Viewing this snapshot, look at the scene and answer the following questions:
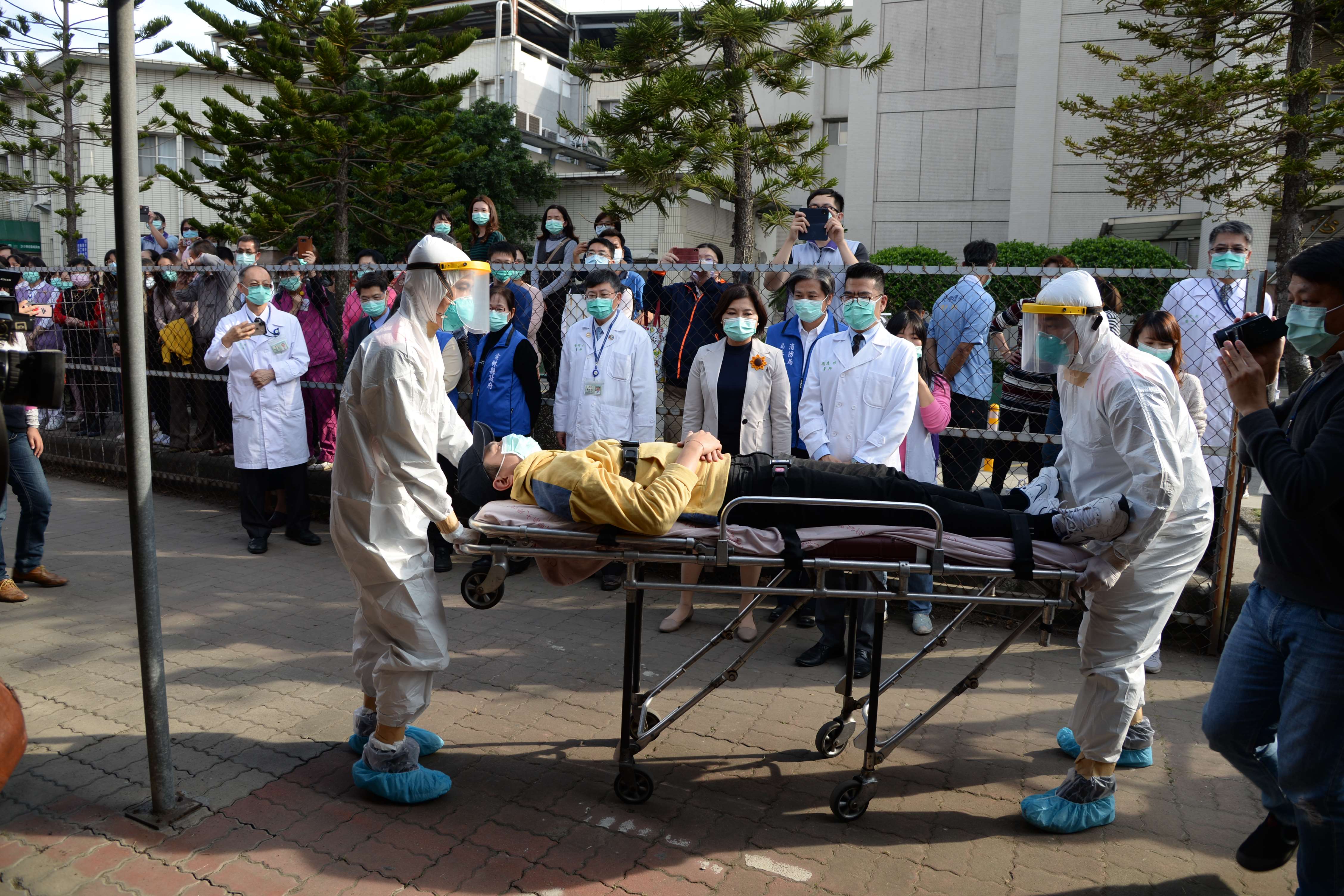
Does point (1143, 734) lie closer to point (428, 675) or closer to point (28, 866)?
point (428, 675)

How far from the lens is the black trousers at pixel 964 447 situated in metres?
6.36

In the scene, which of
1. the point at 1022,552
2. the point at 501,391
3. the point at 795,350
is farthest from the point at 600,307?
the point at 1022,552

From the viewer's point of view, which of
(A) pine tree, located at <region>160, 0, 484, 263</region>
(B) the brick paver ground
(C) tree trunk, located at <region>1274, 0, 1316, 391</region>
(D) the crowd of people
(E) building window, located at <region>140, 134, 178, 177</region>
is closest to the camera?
(D) the crowd of people

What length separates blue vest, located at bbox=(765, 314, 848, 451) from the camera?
595 centimetres

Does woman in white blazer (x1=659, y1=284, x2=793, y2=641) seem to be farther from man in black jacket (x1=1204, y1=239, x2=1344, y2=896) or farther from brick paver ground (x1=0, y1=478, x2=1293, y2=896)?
man in black jacket (x1=1204, y1=239, x2=1344, y2=896)

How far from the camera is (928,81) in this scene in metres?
20.0

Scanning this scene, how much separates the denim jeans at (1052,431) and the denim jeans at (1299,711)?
2868mm

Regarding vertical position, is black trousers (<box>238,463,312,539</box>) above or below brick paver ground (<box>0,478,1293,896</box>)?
above

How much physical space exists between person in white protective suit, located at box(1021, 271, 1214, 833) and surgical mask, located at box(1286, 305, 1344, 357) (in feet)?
1.93

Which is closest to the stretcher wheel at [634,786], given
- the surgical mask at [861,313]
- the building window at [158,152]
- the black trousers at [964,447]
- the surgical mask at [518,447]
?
the surgical mask at [518,447]

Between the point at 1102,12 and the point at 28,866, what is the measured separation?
20.0 m

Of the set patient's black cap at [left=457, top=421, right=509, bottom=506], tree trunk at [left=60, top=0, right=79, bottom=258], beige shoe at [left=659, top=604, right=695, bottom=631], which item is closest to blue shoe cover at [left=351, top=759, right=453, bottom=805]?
patient's black cap at [left=457, top=421, right=509, bottom=506]

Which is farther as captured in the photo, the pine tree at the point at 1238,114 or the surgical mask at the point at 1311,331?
the pine tree at the point at 1238,114

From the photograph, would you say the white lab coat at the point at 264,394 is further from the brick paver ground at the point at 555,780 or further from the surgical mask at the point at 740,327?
the surgical mask at the point at 740,327
